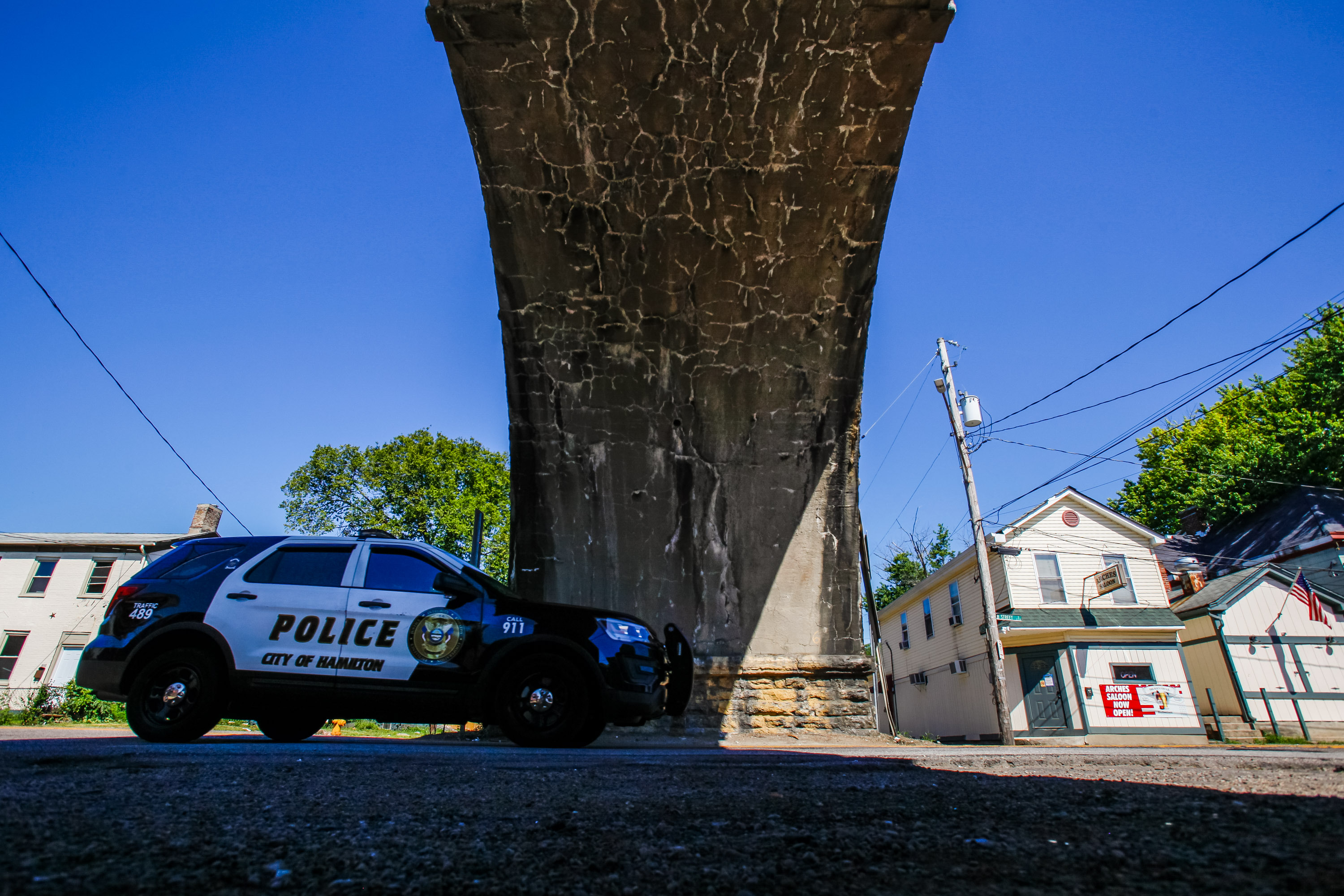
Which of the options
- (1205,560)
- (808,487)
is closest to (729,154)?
(808,487)

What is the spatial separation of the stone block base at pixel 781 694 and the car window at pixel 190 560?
4581 mm

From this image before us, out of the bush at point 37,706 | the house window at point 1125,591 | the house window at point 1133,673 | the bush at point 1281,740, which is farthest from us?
the house window at point 1125,591

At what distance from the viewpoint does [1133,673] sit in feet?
65.5

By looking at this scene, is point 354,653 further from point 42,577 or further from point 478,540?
point 42,577

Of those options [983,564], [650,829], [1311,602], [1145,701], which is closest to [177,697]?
[650,829]

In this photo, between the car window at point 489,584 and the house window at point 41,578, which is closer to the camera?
the car window at point 489,584

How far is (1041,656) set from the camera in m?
→ 20.4

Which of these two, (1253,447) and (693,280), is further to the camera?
(1253,447)

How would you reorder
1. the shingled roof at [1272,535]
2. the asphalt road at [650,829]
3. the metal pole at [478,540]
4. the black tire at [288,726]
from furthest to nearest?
1. the shingled roof at [1272,535]
2. the metal pole at [478,540]
3. the black tire at [288,726]
4. the asphalt road at [650,829]

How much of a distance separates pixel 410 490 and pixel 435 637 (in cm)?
2999

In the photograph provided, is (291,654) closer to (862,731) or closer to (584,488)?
(584,488)

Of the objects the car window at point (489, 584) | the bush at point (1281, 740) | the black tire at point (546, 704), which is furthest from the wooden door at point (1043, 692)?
the car window at point (489, 584)

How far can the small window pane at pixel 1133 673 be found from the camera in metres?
19.9

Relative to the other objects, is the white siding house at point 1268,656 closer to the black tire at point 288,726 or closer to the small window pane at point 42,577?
the black tire at point 288,726
